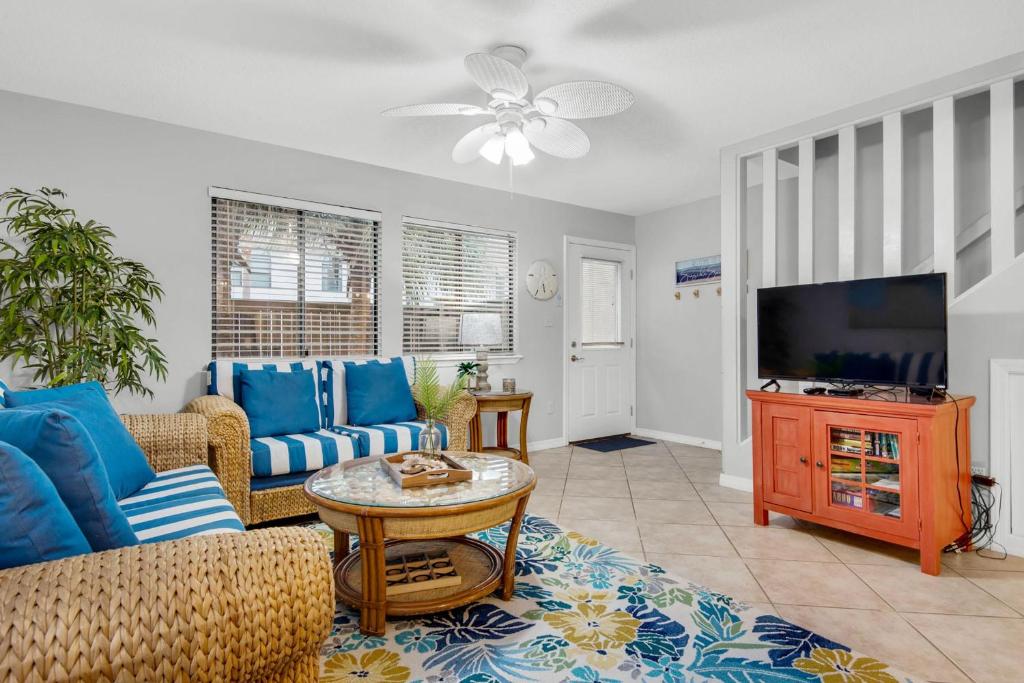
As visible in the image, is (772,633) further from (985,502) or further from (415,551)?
(985,502)

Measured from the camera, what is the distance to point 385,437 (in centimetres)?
339

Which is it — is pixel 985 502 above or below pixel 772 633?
above

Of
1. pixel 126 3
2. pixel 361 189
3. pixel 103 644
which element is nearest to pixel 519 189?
pixel 361 189

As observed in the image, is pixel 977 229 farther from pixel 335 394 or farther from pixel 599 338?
pixel 335 394

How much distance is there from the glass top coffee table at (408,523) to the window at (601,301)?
334 centimetres

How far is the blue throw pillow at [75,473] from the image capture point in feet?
3.74

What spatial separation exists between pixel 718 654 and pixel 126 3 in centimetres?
325

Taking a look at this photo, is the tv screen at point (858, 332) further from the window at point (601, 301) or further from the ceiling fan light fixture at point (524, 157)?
the window at point (601, 301)

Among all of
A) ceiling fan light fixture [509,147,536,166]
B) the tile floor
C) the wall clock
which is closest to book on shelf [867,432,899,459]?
the tile floor

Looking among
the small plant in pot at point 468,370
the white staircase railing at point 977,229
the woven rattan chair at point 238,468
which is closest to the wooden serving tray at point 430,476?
the woven rattan chair at point 238,468

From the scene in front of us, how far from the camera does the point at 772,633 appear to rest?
1.94 m

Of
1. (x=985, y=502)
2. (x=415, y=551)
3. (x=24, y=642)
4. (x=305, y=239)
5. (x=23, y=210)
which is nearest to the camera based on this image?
(x=24, y=642)

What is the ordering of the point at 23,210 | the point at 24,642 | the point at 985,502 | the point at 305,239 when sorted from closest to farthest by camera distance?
the point at 24,642
the point at 985,502
the point at 23,210
the point at 305,239

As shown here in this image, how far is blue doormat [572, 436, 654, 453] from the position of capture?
5199mm
